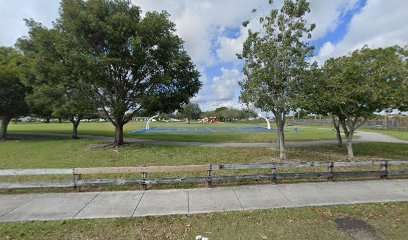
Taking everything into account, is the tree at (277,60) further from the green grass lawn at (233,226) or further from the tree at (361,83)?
the green grass lawn at (233,226)

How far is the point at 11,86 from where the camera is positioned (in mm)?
18281

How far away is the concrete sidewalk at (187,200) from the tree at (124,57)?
334 inches

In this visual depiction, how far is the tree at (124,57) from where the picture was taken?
1267 cm

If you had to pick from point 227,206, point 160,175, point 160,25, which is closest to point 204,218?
point 227,206

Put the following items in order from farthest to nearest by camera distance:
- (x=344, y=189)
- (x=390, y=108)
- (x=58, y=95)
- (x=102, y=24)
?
(x=58, y=95) < (x=102, y=24) < (x=390, y=108) < (x=344, y=189)

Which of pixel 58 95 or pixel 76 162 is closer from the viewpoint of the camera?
pixel 76 162

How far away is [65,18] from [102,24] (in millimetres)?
2539

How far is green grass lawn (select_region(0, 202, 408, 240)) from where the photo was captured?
13.3ft

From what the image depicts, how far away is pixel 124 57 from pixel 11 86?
40.0 feet

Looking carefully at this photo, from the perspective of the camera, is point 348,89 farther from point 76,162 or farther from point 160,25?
point 76,162

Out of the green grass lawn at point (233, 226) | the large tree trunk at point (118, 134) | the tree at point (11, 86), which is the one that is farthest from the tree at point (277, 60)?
the tree at point (11, 86)

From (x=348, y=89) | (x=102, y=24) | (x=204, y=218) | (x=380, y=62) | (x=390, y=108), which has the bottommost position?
(x=204, y=218)

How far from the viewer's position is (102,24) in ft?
41.5

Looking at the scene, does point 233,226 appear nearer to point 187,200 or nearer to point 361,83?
point 187,200
